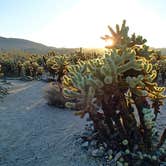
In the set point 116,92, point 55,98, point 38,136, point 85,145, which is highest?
point 116,92

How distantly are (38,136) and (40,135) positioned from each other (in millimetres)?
96

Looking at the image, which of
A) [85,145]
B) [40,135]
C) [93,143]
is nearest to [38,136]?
[40,135]

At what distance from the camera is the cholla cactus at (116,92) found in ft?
22.5

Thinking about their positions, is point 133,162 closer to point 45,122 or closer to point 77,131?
point 77,131

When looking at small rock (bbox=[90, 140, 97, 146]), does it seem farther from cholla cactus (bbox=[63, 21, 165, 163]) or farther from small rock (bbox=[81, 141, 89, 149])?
cholla cactus (bbox=[63, 21, 165, 163])

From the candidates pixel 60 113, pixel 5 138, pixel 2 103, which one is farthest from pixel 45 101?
pixel 5 138

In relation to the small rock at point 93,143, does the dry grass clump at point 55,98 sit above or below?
below

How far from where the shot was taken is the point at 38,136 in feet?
30.7

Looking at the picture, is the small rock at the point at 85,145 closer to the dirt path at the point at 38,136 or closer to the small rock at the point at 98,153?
the dirt path at the point at 38,136

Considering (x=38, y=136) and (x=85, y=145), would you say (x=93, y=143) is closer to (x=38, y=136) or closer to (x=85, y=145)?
(x=85, y=145)

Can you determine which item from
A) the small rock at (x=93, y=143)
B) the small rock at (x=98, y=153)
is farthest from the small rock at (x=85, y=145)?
the small rock at (x=98, y=153)

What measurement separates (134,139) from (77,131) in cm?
241

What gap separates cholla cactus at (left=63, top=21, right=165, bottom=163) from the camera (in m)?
6.85

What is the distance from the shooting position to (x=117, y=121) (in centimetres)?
737
